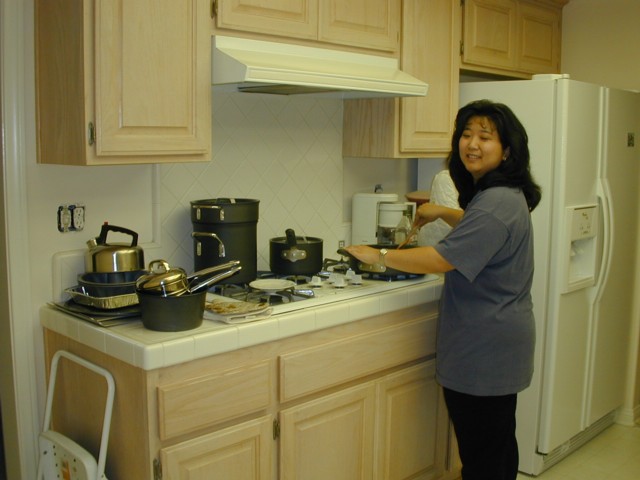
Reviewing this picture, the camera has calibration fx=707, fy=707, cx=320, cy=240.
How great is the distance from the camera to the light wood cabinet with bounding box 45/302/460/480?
6.17 feet

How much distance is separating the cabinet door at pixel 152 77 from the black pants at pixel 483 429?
3.94 ft

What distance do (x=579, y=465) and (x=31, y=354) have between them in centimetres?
243

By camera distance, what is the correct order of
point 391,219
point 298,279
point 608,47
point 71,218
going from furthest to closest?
point 608,47 → point 391,219 → point 298,279 → point 71,218

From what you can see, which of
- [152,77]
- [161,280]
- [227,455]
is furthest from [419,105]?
[227,455]

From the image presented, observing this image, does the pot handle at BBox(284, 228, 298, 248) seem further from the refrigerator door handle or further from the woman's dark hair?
the refrigerator door handle

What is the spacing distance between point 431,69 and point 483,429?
1.47 metres

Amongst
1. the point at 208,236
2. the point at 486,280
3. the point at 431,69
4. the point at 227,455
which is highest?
the point at 431,69

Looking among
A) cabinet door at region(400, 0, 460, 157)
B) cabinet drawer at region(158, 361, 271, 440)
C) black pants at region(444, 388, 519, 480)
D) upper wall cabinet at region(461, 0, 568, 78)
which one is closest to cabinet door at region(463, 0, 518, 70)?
upper wall cabinet at region(461, 0, 568, 78)

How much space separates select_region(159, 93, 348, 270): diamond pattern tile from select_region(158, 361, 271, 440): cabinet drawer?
0.69 metres

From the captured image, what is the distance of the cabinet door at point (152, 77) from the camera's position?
6.37ft

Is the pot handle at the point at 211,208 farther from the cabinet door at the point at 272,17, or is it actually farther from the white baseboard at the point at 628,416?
the white baseboard at the point at 628,416

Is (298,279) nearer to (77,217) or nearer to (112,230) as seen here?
(112,230)

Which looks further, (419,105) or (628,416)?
(628,416)

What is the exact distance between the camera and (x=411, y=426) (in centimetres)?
261
